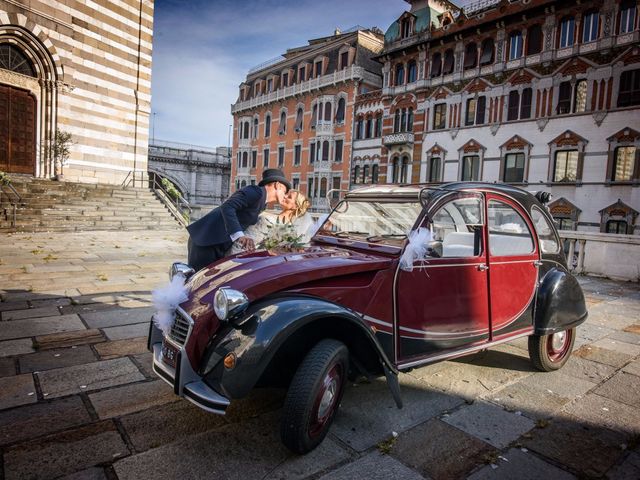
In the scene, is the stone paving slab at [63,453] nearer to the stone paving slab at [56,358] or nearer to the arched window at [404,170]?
the stone paving slab at [56,358]

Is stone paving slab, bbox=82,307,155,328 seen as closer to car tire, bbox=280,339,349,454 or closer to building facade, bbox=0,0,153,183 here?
car tire, bbox=280,339,349,454

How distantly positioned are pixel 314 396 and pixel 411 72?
108 ft

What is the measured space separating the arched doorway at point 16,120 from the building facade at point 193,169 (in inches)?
980

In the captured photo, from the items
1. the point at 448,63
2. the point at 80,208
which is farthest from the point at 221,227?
the point at 448,63

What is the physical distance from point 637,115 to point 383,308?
25.5m

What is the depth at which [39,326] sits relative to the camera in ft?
16.6

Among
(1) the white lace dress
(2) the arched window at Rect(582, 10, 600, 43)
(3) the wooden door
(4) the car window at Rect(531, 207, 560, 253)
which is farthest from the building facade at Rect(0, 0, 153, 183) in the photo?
(2) the arched window at Rect(582, 10, 600, 43)

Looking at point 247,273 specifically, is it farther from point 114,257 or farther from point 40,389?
point 114,257

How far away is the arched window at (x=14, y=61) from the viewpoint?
Result: 669 inches

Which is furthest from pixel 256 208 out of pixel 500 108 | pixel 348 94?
pixel 348 94

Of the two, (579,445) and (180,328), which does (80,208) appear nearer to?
(180,328)

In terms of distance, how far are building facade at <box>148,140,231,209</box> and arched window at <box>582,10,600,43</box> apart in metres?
34.5

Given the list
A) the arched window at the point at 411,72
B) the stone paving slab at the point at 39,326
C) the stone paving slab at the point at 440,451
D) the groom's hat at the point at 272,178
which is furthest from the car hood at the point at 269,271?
the arched window at the point at 411,72

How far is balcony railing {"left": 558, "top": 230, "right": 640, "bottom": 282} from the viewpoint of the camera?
10.4 meters
